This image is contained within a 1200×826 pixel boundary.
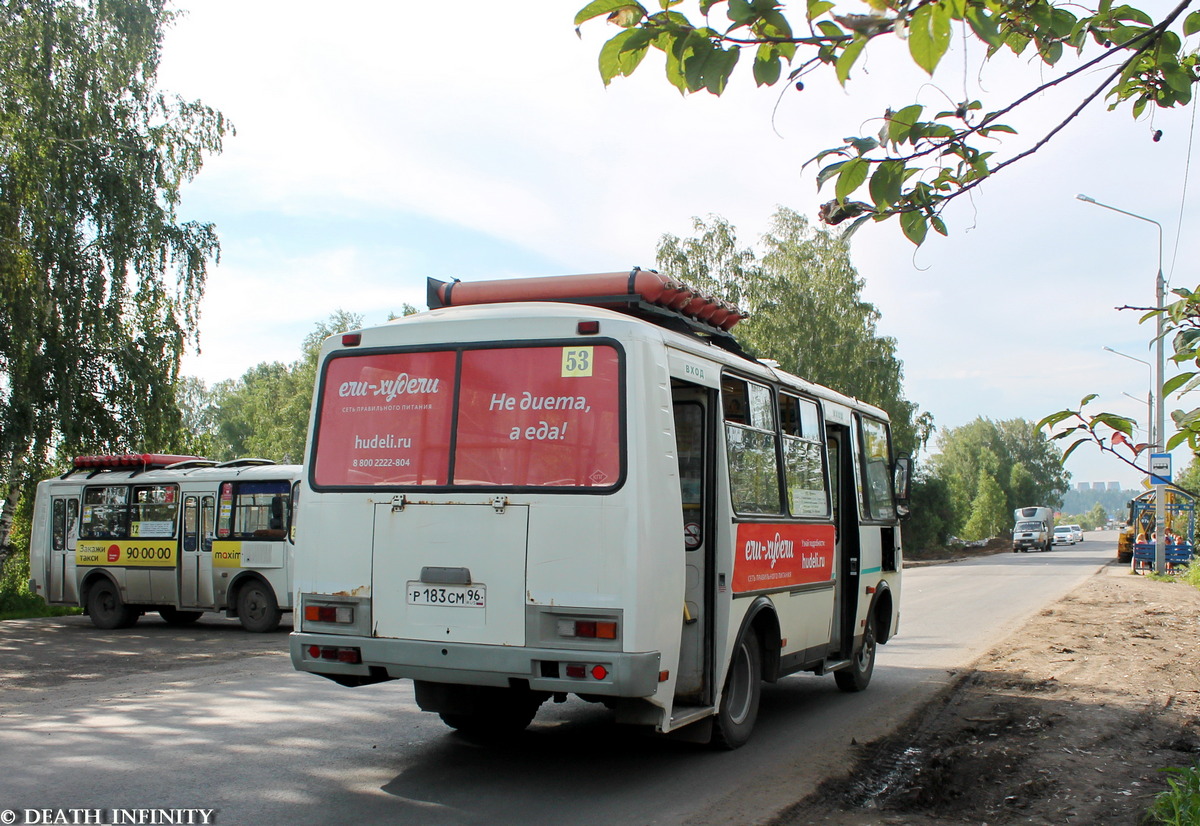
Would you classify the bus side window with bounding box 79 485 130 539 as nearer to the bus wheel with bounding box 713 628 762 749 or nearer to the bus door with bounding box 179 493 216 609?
the bus door with bounding box 179 493 216 609

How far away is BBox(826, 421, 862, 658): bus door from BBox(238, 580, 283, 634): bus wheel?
31.0ft

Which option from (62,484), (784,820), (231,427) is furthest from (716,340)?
(231,427)

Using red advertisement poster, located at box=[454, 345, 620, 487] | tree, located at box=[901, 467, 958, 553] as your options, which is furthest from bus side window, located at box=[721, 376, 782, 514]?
tree, located at box=[901, 467, 958, 553]

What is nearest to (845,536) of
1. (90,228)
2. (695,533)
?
(695,533)

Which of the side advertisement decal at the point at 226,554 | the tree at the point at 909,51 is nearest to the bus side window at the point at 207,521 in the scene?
the side advertisement decal at the point at 226,554

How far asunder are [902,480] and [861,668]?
203 cm

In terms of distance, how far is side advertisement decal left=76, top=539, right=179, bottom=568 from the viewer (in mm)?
16500

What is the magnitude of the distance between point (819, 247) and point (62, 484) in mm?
35999

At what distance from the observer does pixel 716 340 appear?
7.98 m

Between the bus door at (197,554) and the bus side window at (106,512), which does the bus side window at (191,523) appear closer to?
the bus door at (197,554)

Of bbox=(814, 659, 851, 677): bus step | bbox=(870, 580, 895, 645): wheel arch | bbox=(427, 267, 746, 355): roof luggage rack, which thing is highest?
bbox=(427, 267, 746, 355): roof luggage rack

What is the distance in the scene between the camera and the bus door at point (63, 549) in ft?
56.5

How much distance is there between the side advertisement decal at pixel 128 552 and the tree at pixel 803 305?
29605 millimetres

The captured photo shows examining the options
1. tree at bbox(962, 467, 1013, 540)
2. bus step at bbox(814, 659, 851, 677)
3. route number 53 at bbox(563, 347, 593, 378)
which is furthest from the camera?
tree at bbox(962, 467, 1013, 540)
